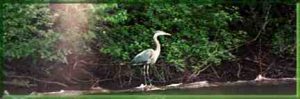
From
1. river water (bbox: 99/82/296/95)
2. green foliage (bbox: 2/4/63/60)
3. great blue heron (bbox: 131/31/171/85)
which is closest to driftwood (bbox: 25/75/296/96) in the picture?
river water (bbox: 99/82/296/95)

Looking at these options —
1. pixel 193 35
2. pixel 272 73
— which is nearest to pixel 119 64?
pixel 193 35

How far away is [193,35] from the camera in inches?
A: 230

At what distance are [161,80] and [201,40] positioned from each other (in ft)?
1.68

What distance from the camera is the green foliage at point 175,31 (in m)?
5.76

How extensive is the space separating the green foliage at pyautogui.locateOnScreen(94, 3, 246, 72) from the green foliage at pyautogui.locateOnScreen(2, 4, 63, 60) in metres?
0.43

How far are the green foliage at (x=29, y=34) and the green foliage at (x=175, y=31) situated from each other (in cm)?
43

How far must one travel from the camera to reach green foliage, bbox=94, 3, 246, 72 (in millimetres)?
5762

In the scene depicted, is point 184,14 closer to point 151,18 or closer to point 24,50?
point 151,18

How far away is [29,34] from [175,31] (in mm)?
1298

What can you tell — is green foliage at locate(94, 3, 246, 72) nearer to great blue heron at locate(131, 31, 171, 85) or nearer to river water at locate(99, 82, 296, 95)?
great blue heron at locate(131, 31, 171, 85)

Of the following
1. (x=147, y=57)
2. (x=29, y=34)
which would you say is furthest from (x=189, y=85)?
(x=29, y=34)

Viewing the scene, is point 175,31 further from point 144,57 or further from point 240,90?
point 240,90

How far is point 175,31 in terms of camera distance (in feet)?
19.1

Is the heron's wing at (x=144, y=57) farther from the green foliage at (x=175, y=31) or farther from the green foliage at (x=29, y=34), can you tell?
the green foliage at (x=29, y=34)
